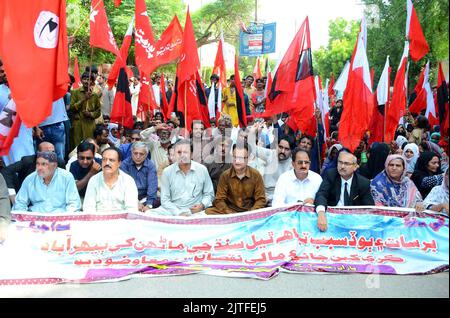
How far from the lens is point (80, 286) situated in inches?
167

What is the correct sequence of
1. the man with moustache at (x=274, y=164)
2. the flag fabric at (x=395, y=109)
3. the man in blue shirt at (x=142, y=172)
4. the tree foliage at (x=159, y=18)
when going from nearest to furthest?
the man in blue shirt at (x=142, y=172)
the man with moustache at (x=274, y=164)
the flag fabric at (x=395, y=109)
the tree foliage at (x=159, y=18)

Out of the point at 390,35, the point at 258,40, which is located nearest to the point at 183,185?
the point at 258,40

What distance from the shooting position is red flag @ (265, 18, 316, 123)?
24.5 feet

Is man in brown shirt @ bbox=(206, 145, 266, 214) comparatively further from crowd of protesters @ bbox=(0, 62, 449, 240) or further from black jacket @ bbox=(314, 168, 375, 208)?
black jacket @ bbox=(314, 168, 375, 208)

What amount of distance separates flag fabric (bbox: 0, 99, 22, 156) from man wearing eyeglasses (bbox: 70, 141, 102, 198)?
0.74 meters

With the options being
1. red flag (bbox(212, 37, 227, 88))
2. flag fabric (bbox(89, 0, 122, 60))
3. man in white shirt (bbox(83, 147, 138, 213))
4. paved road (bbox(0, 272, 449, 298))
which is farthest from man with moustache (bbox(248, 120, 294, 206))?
red flag (bbox(212, 37, 227, 88))

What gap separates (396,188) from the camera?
5703mm

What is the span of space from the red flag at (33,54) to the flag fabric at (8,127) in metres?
0.70

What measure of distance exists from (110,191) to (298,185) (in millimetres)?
2012

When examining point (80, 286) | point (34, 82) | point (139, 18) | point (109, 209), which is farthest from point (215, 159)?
point (139, 18)

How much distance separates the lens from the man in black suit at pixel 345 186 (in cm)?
532

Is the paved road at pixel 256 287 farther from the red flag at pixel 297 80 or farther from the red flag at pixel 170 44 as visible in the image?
the red flag at pixel 170 44

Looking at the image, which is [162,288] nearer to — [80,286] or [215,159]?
[80,286]

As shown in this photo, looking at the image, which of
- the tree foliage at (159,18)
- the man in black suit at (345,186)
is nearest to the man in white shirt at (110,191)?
the man in black suit at (345,186)
